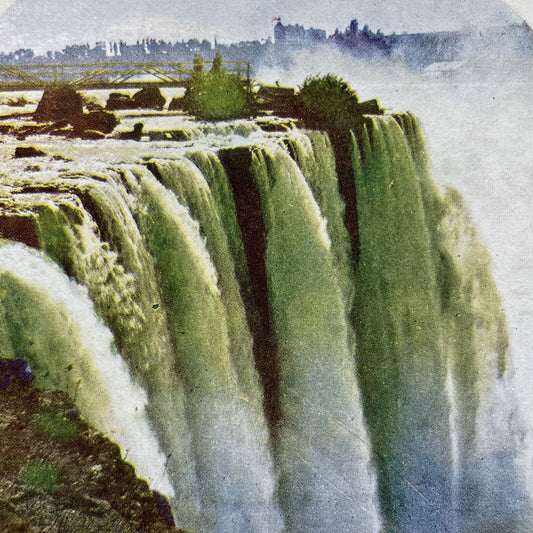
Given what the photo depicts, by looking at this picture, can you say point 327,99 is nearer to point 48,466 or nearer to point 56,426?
point 56,426

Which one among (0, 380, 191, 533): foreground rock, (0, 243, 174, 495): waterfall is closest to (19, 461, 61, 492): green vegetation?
(0, 380, 191, 533): foreground rock

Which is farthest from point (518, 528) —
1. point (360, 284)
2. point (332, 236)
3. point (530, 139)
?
point (530, 139)

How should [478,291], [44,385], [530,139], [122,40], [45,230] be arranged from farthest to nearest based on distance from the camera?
[478,291] → [530,139] → [122,40] → [44,385] → [45,230]

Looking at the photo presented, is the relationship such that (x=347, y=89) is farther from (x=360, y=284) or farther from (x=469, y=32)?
(x=360, y=284)

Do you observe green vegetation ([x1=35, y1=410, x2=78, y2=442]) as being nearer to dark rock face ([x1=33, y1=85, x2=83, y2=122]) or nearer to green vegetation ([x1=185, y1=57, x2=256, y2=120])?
dark rock face ([x1=33, y1=85, x2=83, y2=122])

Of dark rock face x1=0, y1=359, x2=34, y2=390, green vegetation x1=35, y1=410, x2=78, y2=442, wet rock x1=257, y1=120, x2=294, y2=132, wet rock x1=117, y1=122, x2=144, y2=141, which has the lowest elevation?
green vegetation x1=35, y1=410, x2=78, y2=442

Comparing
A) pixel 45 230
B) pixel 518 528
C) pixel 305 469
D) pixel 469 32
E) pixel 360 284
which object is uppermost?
pixel 469 32

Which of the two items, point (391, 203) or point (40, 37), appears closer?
point (40, 37)

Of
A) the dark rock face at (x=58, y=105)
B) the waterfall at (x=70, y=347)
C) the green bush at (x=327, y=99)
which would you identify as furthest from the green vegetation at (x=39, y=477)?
the green bush at (x=327, y=99)
